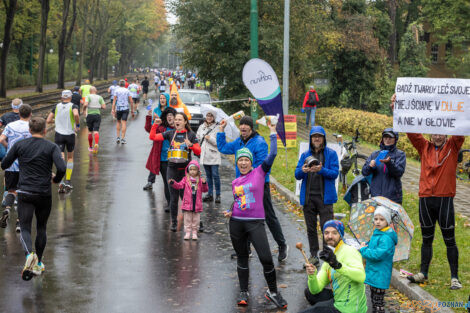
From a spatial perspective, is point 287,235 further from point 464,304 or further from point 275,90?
point 464,304

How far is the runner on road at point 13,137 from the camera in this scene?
965 cm

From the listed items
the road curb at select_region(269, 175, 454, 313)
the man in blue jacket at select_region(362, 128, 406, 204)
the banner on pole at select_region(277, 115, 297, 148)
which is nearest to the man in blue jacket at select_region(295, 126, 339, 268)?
the man in blue jacket at select_region(362, 128, 406, 204)

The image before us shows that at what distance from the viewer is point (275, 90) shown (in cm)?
1104

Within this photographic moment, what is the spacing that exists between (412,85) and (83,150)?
1448 cm

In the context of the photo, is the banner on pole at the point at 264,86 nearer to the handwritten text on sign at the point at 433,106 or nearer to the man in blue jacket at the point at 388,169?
the man in blue jacket at the point at 388,169

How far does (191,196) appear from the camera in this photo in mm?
9969

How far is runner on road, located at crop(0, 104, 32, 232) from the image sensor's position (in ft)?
31.7

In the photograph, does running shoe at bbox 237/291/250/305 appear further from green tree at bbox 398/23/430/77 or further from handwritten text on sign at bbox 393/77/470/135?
green tree at bbox 398/23/430/77

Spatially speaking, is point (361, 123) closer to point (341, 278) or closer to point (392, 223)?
point (392, 223)

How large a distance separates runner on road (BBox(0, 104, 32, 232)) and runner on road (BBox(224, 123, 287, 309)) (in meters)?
4.09

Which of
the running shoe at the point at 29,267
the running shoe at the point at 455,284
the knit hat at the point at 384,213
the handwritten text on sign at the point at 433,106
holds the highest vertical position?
the handwritten text on sign at the point at 433,106

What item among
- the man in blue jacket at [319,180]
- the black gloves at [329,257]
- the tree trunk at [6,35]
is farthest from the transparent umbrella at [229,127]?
the tree trunk at [6,35]

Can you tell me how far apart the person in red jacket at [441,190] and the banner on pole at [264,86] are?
365 centimetres

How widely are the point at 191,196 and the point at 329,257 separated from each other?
193 inches
